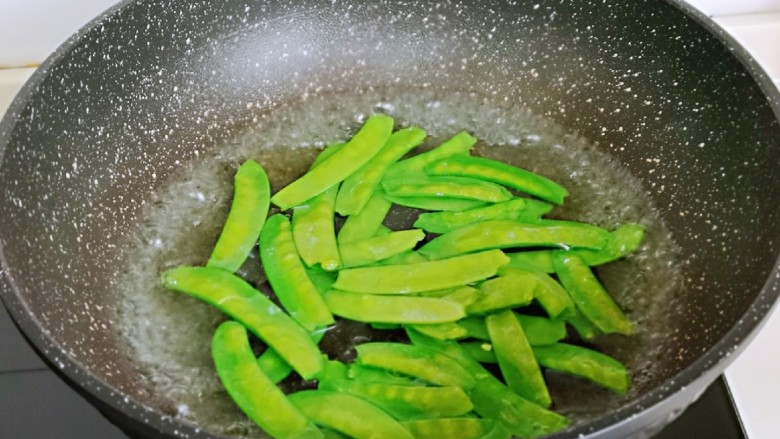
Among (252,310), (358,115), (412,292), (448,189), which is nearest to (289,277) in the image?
(252,310)

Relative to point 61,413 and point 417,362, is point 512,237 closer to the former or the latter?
point 417,362

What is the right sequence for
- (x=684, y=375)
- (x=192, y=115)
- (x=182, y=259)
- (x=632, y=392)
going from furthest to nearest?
(x=192, y=115) < (x=182, y=259) < (x=632, y=392) < (x=684, y=375)

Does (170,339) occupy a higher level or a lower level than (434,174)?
lower

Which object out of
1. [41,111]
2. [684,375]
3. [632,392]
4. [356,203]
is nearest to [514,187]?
[356,203]

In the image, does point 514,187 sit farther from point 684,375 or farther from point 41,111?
point 41,111

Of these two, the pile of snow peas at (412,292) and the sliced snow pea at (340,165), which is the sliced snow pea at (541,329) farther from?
the sliced snow pea at (340,165)

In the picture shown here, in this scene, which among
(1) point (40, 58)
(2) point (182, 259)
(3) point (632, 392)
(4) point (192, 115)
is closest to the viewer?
(3) point (632, 392)
